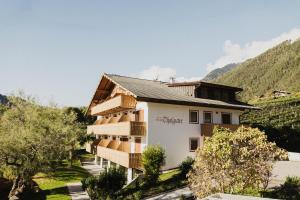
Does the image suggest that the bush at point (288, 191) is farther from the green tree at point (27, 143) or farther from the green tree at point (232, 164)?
the green tree at point (27, 143)

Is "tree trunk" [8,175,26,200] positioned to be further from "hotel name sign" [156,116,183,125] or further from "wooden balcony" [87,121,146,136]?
"hotel name sign" [156,116,183,125]

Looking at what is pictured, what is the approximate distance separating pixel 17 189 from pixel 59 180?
8977 mm

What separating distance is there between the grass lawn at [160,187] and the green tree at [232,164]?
6.99 m

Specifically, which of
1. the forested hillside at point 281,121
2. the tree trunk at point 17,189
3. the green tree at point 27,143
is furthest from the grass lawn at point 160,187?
the forested hillside at point 281,121

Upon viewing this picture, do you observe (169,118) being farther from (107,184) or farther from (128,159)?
(107,184)

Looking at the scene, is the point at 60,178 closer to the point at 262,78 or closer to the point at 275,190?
the point at 275,190

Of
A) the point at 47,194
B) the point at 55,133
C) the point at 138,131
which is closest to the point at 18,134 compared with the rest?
the point at 55,133

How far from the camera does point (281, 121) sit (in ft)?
174

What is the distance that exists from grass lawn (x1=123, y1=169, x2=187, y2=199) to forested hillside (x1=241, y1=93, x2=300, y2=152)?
18965 millimetres

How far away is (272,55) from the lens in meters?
164

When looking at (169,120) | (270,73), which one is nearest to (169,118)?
(169,120)

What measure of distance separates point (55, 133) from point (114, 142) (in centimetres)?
1051

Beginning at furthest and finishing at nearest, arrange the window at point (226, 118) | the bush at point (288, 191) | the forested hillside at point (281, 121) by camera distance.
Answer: the forested hillside at point (281, 121)
the window at point (226, 118)
the bush at point (288, 191)

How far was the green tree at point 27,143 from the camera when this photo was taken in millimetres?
27734
